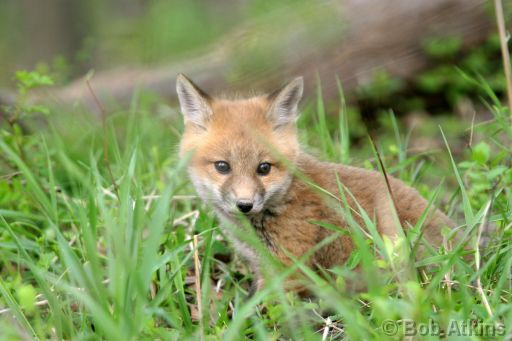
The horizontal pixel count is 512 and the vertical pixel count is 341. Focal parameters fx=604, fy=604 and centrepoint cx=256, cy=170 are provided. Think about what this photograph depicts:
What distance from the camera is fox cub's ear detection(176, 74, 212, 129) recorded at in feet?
13.1

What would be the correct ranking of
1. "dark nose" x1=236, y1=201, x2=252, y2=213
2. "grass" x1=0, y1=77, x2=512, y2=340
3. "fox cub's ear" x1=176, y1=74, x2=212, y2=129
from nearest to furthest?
"grass" x1=0, y1=77, x2=512, y2=340
"dark nose" x1=236, y1=201, x2=252, y2=213
"fox cub's ear" x1=176, y1=74, x2=212, y2=129

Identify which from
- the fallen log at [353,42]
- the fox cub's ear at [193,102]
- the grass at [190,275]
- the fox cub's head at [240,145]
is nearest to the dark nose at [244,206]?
the fox cub's head at [240,145]

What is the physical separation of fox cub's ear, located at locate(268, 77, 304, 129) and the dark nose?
77cm

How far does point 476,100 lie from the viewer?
796cm

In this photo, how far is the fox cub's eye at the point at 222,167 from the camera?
12.4 feet

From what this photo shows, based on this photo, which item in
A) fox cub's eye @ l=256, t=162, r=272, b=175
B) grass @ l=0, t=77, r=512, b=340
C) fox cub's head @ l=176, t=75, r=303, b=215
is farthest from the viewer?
fox cub's eye @ l=256, t=162, r=272, b=175

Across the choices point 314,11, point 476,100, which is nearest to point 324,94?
point 314,11

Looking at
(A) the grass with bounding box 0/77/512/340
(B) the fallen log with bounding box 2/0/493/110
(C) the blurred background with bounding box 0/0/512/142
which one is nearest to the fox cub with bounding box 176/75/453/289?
(A) the grass with bounding box 0/77/512/340

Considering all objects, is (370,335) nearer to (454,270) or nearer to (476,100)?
(454,270)

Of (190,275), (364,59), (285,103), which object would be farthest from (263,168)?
(364,59)

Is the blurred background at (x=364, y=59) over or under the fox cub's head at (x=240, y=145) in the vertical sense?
under

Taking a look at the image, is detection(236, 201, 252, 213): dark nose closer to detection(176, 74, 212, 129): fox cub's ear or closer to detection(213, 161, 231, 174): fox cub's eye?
detection(213, 161, 231, 174): fox cub's eye

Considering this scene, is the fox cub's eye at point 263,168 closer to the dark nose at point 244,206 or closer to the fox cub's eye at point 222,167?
the fox cub's eye at point 222,167

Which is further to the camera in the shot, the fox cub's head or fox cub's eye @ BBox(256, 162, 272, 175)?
fox cub's eye @ BBox(256, 162, 272, 175)
